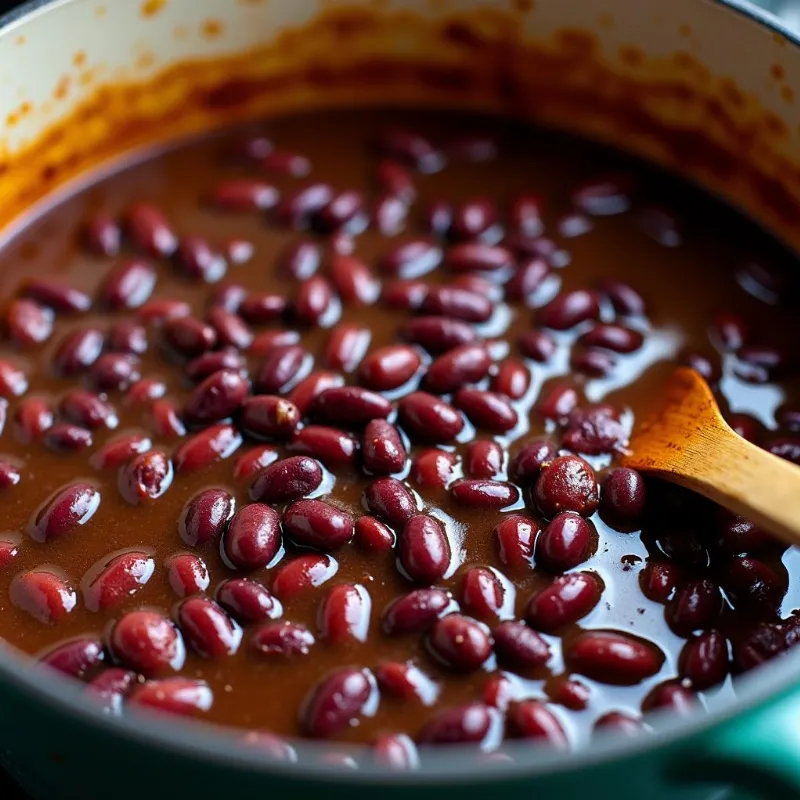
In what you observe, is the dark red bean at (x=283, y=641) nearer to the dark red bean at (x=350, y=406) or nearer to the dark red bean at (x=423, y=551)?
the dark red bean at (x=423, y=551)

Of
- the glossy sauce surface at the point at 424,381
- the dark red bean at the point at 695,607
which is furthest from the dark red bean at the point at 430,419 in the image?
the dark red bean at the point at 695,607

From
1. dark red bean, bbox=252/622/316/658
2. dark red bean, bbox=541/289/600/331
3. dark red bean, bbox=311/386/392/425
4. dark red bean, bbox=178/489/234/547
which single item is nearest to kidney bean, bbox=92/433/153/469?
dark red bean, bbox=178/489/234/547

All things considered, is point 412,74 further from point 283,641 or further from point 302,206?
point 283,641

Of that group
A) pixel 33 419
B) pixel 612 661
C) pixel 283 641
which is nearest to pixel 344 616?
pixel 283 641

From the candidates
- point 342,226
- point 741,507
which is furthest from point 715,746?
point 342,226

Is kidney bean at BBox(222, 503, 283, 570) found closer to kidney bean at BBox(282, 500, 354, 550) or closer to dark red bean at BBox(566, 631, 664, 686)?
kidney bean at BBox(282, 500, 354, 550)

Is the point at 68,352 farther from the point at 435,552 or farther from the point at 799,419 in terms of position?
the point at 799,419
